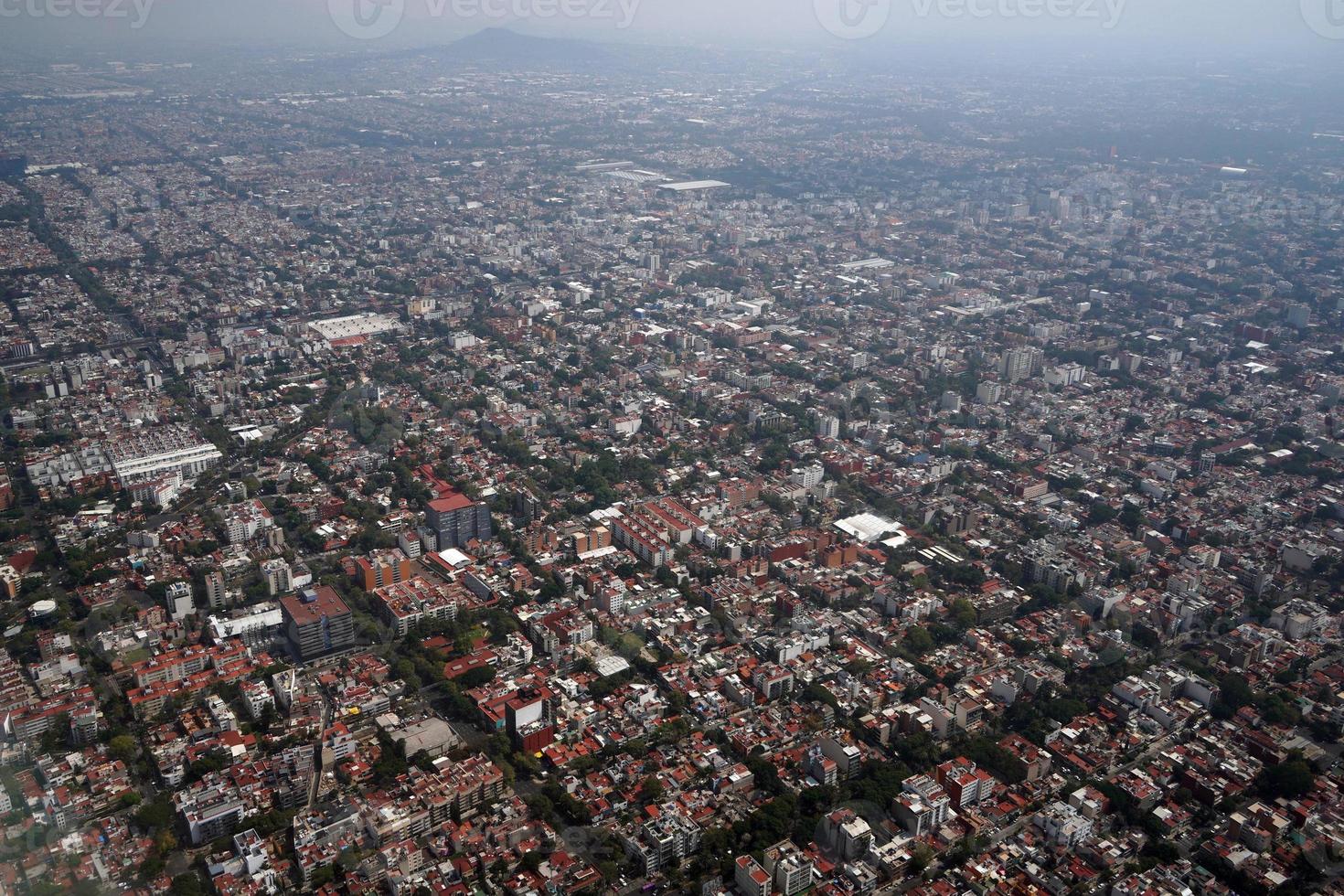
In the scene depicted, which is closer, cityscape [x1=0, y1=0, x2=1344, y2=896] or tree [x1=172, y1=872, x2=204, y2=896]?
tree [x1=172, y1=872, x2=204, y2=896]

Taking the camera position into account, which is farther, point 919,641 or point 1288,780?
point 919,641

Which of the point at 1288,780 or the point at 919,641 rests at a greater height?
the point at 1288,780

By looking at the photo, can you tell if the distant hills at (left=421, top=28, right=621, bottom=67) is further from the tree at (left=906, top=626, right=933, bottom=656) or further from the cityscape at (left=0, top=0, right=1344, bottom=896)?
the tree at (left=906, top=626, right=933, bottom=656)

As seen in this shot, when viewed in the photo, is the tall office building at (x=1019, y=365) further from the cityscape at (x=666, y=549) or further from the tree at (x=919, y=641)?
the tree at (x=919, y=641)

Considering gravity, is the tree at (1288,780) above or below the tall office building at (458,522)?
above

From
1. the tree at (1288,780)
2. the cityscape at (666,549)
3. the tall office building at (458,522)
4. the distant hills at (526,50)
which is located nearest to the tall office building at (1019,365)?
the cityscape at (666,549)

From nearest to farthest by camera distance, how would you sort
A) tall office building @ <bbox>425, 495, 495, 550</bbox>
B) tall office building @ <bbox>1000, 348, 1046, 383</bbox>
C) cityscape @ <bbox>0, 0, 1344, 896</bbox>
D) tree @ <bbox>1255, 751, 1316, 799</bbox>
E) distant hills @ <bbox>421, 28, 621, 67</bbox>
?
cityscape @ <bbox>0, 0, 1344, 896</bbox> < tree @ <bbox>1255, 751, 1316, 799</bbox> < tall office building @ <bbox>425, 495, 495, 550</bbox> < tall office building @ <bbox>1000, 348, 1046, 383</bbox> < distant hills @ <bbox>421, 28, 621, 67</bbox>

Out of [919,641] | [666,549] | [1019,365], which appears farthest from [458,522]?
[1019,365]

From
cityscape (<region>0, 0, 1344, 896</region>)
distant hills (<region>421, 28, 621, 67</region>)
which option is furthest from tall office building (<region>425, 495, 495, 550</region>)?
distant hills (<region>421, 28, 621, 67</region>)

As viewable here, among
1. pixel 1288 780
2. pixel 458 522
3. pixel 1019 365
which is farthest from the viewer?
pixel 1019 365

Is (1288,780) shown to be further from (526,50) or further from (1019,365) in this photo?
(526,50)
